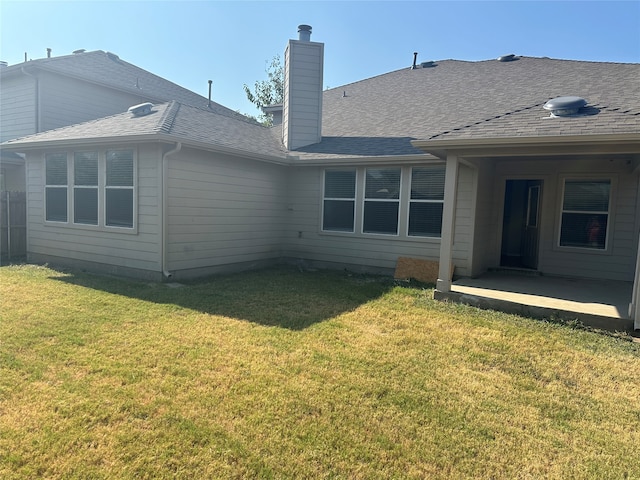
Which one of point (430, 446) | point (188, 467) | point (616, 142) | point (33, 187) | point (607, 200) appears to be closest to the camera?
point (188, 467)

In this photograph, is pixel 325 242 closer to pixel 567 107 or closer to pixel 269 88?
pixel 567 107

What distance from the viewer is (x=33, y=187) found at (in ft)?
31.6

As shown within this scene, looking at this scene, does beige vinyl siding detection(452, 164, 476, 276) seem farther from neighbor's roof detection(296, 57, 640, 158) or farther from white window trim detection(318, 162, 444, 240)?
neighbor's roof detection(296, 57, 640, 158)

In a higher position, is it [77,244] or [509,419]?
[77,244]

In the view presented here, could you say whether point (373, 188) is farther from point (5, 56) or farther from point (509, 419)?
point (5, 56)

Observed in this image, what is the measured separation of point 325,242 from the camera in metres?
9.90

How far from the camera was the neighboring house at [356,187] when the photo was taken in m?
7.41

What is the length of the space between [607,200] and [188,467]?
28.7ft

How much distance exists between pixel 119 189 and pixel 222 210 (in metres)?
2.00

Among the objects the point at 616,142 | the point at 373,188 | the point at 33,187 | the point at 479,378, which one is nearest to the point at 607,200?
the point at 616,142

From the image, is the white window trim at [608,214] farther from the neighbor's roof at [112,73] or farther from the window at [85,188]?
the neighbor's roof at [112,73]

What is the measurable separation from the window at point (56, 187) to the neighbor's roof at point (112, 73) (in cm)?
435

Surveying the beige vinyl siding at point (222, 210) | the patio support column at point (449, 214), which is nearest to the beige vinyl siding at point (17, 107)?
the beige vinyl siding at point (222, 210)

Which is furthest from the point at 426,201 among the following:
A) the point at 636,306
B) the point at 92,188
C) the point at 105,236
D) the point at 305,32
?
the point at 92,188
